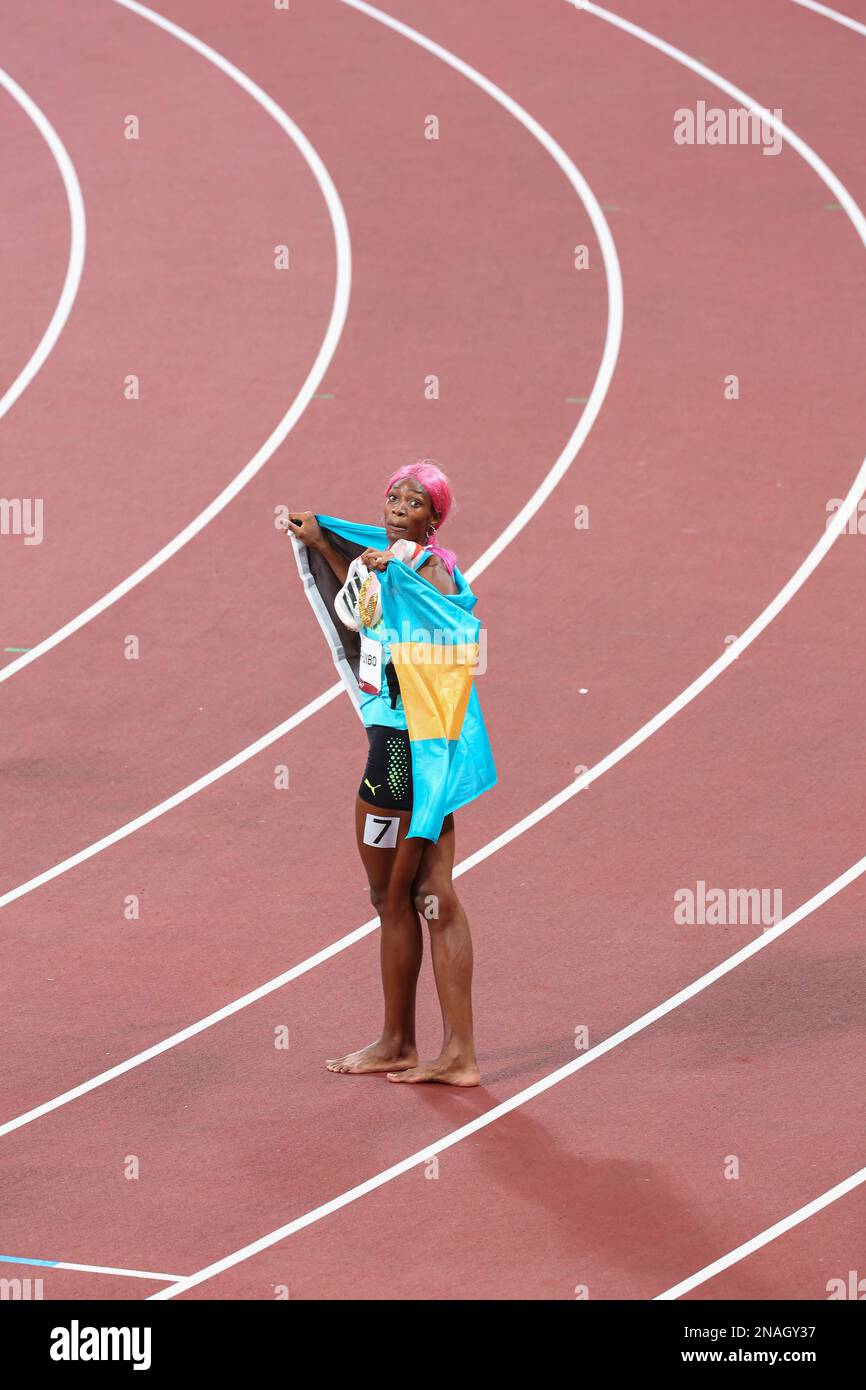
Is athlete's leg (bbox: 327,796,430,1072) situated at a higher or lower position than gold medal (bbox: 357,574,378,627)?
lower

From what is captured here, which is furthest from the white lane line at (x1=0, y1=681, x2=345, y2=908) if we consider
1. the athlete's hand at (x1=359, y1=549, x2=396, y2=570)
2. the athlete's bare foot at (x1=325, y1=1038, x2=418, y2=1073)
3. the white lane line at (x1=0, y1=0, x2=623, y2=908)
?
the athlete's hand at (x1=359, y1=549, x2=396, y2=570)

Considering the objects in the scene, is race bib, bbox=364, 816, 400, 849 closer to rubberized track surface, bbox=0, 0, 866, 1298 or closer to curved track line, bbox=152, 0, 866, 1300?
rubberized track surface, bbox=0, 0, 866, 1298

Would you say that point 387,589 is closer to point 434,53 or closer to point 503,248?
point 503,248

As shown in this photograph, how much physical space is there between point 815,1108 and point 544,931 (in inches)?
74.5

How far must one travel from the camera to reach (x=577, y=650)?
469 inches

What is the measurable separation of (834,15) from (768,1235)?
15.7 metres

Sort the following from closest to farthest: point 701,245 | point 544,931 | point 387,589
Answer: point 387,589 → point 544,931 → point 701,245

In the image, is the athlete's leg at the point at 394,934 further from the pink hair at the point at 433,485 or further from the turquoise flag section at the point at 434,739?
the pink hair at the point at 433,485

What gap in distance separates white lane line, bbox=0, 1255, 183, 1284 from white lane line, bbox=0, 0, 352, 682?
5700 millimetres

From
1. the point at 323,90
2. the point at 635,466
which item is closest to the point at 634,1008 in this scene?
the point at 635,466

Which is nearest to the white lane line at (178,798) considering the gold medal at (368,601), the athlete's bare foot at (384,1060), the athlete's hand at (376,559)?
the athlete's bare foot at (384,1060)

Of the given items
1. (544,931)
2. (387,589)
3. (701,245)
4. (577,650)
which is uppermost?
(701,245)

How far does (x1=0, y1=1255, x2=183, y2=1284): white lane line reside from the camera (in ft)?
21.6

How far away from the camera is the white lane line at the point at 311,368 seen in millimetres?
12469
